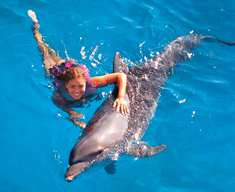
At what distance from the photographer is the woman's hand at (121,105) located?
4664 millimetres

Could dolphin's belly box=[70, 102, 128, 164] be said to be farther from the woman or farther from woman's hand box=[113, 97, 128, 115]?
the woman

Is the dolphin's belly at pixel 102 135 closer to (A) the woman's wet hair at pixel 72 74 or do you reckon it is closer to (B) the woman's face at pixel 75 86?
(B) the woman's face at pixel 75 86

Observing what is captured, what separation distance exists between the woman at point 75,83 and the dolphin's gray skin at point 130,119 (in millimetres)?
314

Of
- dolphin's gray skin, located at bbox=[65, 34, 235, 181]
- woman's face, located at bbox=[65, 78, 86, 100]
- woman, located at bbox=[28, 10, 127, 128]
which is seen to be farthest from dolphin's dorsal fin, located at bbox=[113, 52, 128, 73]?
woman's face, located at bbox=[65, 78, 86, 100]

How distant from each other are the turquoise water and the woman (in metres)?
0.27

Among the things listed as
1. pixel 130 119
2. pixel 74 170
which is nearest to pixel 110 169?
pixel 74 170

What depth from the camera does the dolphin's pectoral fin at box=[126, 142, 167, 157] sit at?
440cm

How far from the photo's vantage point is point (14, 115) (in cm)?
546

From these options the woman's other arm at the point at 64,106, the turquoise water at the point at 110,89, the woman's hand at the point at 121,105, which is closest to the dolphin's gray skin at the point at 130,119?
the woman's hand at the point at 121,105

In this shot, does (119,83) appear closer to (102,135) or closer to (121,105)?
(121,105)

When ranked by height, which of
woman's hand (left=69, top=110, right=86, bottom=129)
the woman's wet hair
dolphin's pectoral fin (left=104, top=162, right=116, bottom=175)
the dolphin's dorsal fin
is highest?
the dolphin's dorsal fin

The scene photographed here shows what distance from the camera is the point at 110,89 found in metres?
5.73

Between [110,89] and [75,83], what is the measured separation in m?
1.21

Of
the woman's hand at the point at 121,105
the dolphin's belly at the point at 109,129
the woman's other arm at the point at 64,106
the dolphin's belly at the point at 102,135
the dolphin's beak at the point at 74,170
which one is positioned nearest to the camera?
the dolphin's beak at the point at 74,170
